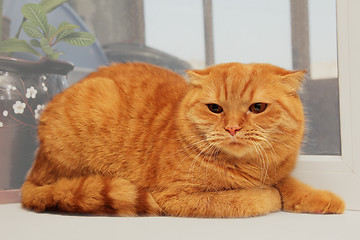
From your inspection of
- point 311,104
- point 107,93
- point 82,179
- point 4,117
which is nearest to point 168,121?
point 107,93

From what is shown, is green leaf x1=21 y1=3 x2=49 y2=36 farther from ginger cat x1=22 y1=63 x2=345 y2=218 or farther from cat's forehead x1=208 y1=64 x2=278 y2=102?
cat's forehead x1=208 y1=64 x2=278 y2=102

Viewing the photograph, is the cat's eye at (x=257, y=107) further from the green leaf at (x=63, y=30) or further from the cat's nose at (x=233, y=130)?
the green leaf at (x=63, y=30)

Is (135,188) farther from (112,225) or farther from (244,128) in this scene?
(244,128)

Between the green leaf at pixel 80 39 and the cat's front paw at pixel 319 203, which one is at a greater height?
the green leaf at pixel 80 39

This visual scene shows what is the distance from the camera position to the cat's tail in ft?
4.07

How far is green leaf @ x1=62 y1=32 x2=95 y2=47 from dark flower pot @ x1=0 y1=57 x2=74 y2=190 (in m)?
0.11

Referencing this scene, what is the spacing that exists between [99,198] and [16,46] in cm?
88

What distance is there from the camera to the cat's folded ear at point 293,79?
1.23m

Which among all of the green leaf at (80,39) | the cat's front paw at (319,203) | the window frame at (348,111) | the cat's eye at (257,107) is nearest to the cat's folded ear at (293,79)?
the cat's eye at (257,107)

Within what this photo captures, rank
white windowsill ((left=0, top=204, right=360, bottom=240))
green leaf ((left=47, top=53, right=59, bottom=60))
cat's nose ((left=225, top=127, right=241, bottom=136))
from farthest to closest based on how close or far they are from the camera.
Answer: green leaf ((left=47, top=53, right=59, bottom=60))
cat's nose ((left=225, top=127, right=241, bottom=136))
white windowsill ((left=0, top=204, right=360, bottom=240))

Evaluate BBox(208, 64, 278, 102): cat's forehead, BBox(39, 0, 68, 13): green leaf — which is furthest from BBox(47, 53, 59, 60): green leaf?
BBox(208, 64, 278, 102): cat's forehead

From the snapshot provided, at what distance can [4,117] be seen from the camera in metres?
1.59

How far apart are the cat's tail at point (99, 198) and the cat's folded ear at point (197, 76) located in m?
0.41

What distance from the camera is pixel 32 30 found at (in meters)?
1.72
